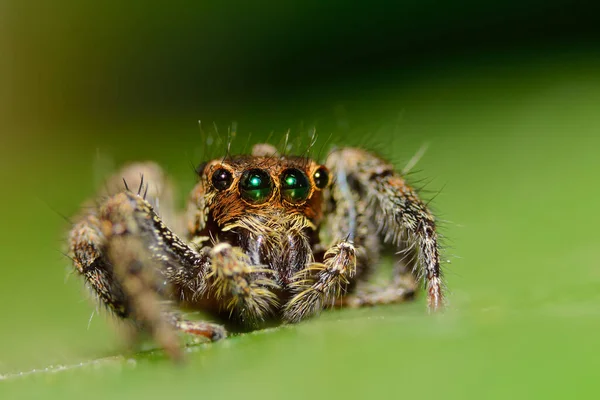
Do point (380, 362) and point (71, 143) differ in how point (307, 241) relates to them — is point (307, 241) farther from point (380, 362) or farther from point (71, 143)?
point (71, 143)

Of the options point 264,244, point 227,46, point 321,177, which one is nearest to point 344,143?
point 321,177

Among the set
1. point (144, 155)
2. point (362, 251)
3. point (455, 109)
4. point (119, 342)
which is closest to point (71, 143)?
point (144, 155)

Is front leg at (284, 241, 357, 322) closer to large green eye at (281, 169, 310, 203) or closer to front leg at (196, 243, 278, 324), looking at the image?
front leg at (196, 243, 278, 324)

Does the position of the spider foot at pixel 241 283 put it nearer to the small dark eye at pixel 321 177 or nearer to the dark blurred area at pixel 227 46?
the small dark eye at pixel 321 177

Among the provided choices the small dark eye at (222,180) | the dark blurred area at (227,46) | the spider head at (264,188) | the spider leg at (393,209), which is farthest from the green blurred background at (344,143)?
the small dark eye at (222,180)

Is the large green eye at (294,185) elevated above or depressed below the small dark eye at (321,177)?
below

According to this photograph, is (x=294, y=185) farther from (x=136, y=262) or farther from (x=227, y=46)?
(x=227, y=46)

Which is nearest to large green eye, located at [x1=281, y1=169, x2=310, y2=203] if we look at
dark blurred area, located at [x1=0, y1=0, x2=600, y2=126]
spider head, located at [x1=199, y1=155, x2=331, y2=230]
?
spider head, located at [x1=199, y1=155, x2=331, y2=230]
